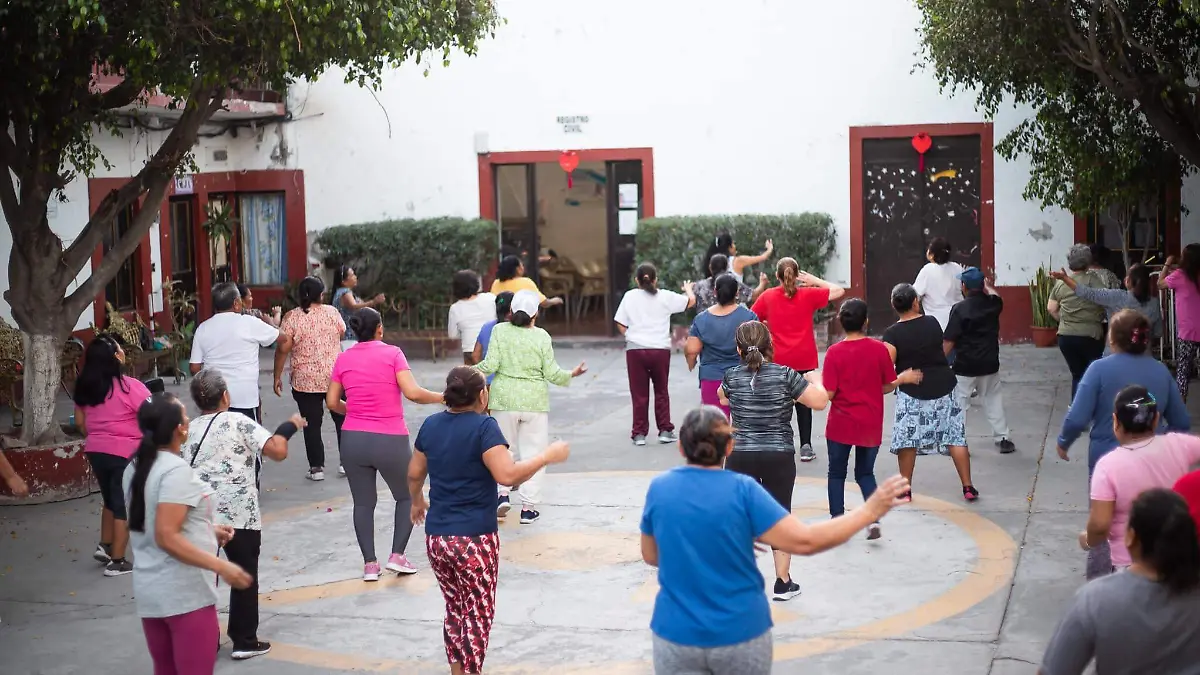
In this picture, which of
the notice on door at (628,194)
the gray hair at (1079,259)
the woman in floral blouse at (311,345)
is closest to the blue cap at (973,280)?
the gray hair at (1079,259)

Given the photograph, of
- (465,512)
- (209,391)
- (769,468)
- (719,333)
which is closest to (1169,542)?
(465,512)

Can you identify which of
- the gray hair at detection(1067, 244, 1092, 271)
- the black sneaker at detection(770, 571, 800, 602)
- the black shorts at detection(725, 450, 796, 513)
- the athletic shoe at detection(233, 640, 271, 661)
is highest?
the gray hair at detection(1067, 244, 1092, 271)

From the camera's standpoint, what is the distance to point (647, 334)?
40.2ft

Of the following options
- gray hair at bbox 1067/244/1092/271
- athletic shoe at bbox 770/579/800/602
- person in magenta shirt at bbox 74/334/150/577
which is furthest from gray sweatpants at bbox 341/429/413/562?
gray hair at bbox 1067/244/1092/271

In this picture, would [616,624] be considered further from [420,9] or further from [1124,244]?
[1124,244]

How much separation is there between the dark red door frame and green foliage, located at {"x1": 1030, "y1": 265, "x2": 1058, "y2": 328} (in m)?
0.66

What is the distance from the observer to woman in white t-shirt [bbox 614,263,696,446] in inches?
480

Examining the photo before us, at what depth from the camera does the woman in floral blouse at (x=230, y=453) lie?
6902 mm

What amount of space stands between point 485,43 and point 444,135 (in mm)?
1316

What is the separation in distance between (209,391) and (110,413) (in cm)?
226

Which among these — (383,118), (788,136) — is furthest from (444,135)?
(788,136)

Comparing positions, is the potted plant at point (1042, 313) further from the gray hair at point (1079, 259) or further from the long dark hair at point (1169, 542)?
the long dark hair at point (1169, 542)

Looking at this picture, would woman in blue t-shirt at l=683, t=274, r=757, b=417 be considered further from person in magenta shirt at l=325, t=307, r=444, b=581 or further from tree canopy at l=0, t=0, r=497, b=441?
tree canopy at l=0, t=0, r=497, b=441

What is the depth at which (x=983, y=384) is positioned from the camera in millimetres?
11273
